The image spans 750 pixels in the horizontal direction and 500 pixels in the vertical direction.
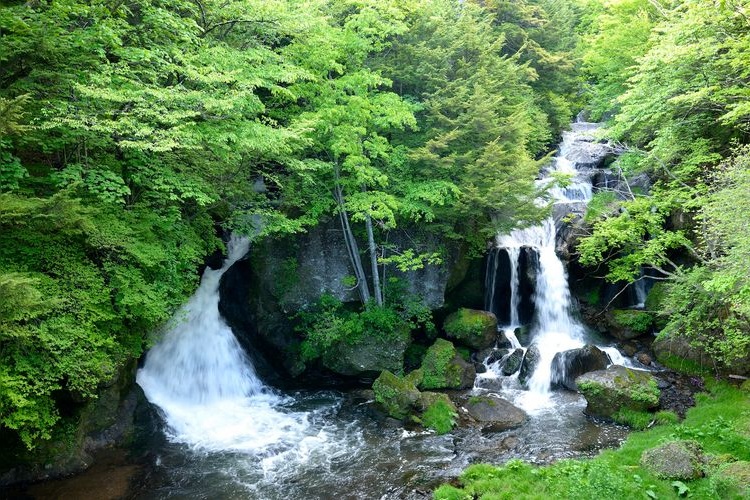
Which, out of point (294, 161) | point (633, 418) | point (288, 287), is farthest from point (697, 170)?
point (288, 287)

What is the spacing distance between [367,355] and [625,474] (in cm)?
828

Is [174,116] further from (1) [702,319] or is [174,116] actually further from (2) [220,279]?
(1) [702,319]

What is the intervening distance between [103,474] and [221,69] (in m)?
9.64

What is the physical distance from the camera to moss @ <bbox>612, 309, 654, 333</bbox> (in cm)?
1544

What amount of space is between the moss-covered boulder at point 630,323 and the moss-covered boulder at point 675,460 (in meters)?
7.29

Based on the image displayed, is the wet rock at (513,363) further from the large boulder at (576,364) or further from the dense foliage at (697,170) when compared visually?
the dense foliage at (697,170)

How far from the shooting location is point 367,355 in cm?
1482

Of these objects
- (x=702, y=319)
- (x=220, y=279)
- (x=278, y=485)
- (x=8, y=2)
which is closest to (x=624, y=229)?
(x=702, y=319)

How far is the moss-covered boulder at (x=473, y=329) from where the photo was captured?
51.7 ft

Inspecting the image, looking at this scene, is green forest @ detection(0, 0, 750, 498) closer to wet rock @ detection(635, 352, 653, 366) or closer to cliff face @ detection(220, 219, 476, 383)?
cliff face @ detection(220, 219, 476, 383)

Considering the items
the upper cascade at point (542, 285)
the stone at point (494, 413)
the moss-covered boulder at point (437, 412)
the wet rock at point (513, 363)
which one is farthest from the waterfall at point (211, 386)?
the upper cascade at point (542, 285)

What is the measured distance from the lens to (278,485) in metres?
9.55

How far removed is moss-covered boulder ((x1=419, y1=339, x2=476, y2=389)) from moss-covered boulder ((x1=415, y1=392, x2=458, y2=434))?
1167 mm

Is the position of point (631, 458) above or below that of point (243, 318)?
below
